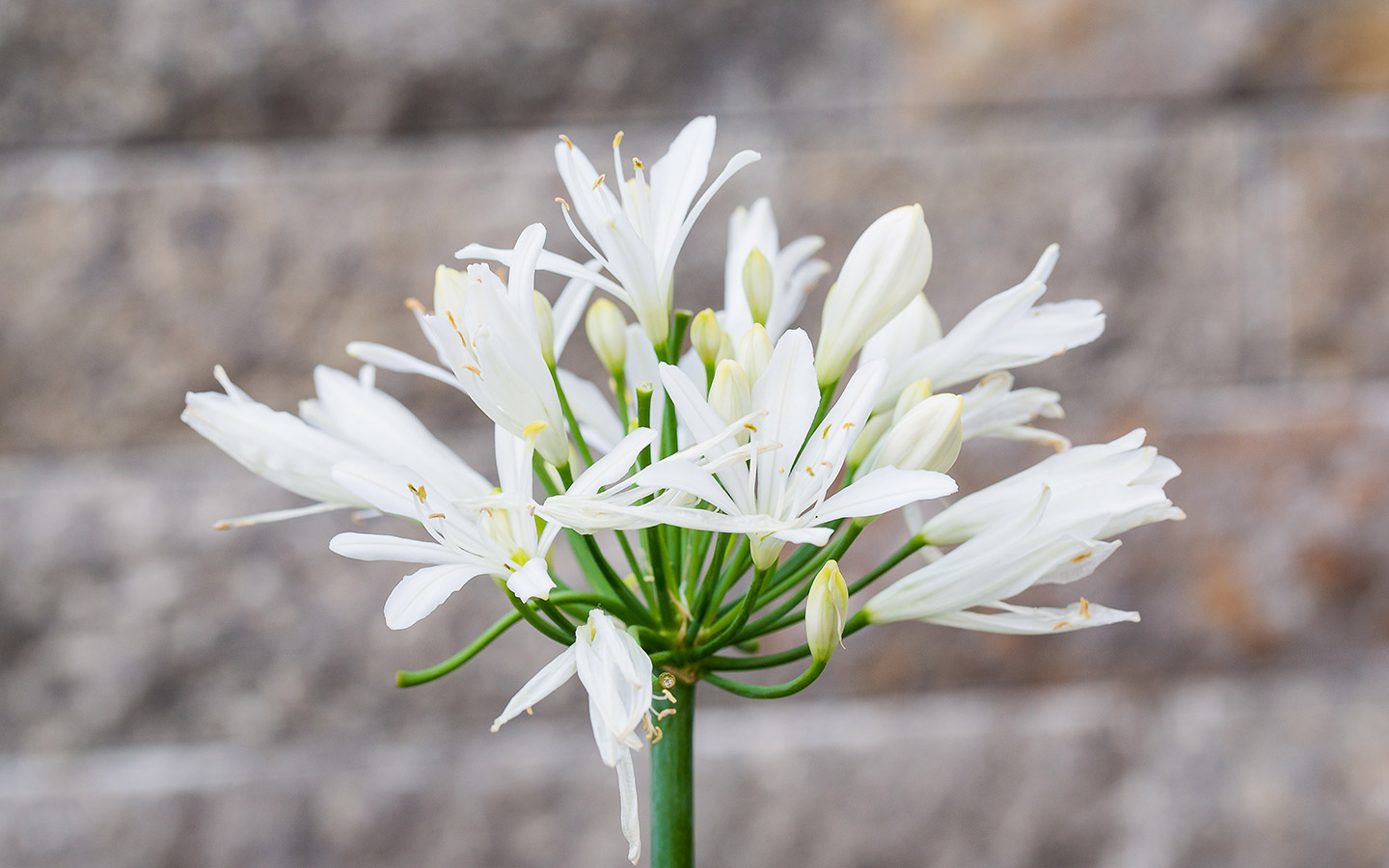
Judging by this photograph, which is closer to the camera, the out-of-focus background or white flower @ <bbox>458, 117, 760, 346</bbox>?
white flower @ <bbox>458, 117, 760, 346</bbox>

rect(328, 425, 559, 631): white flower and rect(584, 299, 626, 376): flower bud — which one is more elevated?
rect(584, 299, 626, 376): flower bud

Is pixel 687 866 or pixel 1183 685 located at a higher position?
pixel 687 866

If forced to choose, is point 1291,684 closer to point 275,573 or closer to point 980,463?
point 980,463

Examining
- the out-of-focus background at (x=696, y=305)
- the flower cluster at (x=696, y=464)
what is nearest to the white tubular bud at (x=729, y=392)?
the flower cluster at (x=696, y=464)

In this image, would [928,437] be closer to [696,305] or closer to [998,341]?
[998,341]

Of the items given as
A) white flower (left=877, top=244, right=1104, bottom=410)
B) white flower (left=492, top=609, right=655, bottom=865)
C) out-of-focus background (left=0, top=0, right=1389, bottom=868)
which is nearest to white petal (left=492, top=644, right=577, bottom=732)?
white flower (left=492, top=609, right=655, bottom=865)

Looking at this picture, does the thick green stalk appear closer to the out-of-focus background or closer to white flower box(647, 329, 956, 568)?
white flower box(647, 329, 956, 568)

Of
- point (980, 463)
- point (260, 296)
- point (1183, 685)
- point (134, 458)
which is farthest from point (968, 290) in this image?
point (134, 458)
